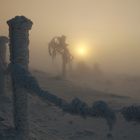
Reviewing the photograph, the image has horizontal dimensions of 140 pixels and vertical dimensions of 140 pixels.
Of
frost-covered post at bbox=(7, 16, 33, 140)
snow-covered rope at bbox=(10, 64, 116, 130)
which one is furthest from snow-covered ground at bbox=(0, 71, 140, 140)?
snow-covered rope at bbox=(10, 64, 116, 130)

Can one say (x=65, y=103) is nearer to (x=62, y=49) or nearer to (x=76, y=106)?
(x=76, y=106)

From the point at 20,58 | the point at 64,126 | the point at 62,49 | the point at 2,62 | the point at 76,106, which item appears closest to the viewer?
the point at 76,106

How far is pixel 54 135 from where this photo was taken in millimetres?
25578

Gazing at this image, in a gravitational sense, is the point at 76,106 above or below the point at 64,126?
above

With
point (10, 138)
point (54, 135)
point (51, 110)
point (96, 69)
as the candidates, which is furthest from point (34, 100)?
point (96, 69)

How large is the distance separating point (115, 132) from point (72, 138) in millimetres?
2893

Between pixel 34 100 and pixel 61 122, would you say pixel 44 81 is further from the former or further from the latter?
pixel 61 122

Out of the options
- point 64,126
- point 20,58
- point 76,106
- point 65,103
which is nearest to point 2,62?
point 64,126

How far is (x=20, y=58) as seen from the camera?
74.2ft

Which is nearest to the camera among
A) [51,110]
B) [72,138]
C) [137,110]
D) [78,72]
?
[137,110]

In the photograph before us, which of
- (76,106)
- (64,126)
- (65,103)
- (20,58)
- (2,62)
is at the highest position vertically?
(2,62)

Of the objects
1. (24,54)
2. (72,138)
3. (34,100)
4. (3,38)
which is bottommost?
(72,138)

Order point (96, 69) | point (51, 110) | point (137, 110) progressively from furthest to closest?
1. point (96, 69)
2. point (51, 110)
3. point (137, 110)

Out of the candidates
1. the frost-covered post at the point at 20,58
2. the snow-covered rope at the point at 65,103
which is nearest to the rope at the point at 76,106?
the snow-covered rope at the point at 65,103
